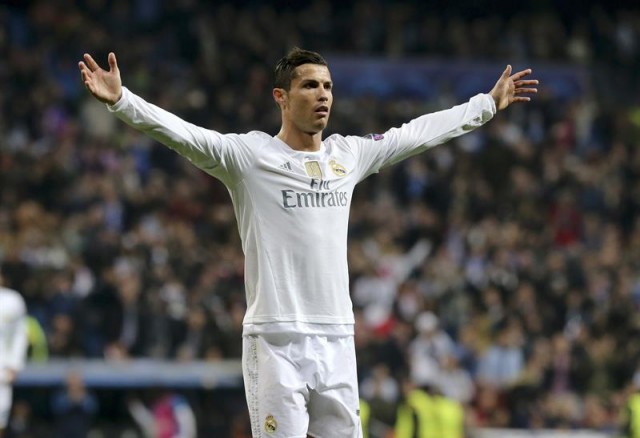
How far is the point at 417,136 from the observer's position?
255 inches

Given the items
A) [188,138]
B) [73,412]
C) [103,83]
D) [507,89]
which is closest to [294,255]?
[188,138]

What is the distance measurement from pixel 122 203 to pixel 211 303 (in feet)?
7.78

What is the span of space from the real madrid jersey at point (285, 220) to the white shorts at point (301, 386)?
0.32ft

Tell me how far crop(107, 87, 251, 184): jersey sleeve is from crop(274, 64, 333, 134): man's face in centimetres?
28

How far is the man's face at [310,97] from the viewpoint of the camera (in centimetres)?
606

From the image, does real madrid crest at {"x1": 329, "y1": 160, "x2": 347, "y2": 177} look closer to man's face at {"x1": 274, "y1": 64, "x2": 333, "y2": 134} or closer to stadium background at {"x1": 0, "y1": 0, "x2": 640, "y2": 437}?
man's face at {"x1": 274, "y1": 64, "x2": 333, "y2": 134}

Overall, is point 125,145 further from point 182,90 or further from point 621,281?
point 621,281

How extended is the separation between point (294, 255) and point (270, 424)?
75 centimetres

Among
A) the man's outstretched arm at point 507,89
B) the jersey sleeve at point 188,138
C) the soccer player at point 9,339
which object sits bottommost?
the soccer player at point 9,339

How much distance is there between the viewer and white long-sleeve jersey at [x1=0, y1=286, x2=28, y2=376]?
1131 centimetres

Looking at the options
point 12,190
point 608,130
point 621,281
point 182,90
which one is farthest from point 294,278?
point 608,130

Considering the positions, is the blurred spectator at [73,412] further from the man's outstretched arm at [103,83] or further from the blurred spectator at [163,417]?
the man's outstretched arm at [103,83]

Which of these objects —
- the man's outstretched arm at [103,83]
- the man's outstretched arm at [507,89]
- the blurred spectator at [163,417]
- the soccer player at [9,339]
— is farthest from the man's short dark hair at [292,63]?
the blurred spectator at [163,417]

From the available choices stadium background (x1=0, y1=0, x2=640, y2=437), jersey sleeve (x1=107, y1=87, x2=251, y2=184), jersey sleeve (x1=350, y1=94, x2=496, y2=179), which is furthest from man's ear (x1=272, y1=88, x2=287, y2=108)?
stadium background (x1=0, y1=0, x2=640, y2=437)
